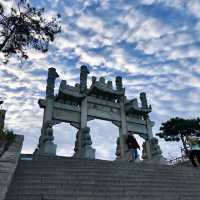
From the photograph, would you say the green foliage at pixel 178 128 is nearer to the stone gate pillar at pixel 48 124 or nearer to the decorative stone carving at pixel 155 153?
the decorative stone carving at pixel 155 153

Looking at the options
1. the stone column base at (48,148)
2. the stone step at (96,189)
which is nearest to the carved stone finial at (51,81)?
the stone column base at (48,148)

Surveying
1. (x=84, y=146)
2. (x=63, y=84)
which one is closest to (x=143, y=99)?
(x=63, y=84)

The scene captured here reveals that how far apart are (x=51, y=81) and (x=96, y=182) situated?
10.3 meters

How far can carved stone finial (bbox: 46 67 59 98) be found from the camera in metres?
15.0

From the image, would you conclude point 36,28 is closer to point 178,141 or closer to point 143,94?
point 143,94

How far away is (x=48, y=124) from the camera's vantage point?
43.8ft

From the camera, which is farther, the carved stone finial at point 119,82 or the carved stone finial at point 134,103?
the carved stone finial at point 119,82

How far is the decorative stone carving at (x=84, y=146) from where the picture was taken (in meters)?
13.3

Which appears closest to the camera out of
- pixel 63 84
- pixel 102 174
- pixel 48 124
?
pixel 102 174

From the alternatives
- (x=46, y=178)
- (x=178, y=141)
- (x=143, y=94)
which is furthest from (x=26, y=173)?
(x=178, y=141)

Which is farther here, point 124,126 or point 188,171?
point 124,126

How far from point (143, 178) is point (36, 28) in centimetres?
795

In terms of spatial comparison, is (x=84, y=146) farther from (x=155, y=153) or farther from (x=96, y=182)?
(x=96, y=182)

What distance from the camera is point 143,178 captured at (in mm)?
7340
